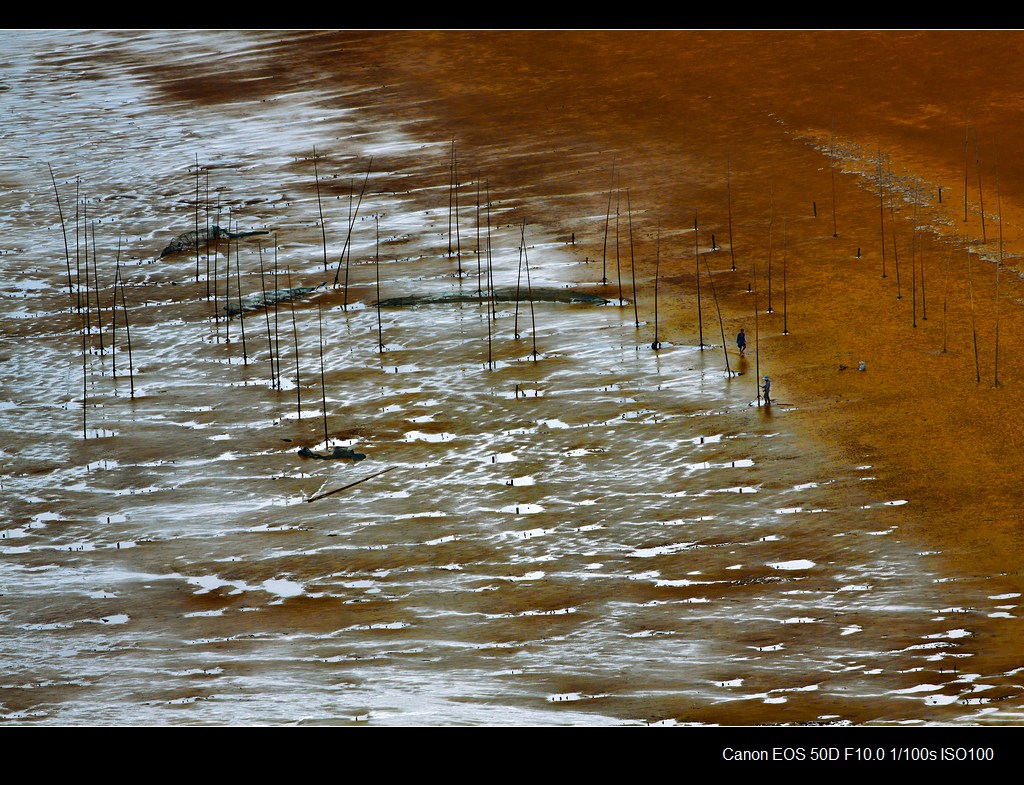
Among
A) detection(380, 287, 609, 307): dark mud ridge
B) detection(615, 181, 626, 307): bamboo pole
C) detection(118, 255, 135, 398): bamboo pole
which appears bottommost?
detection(118, 255, 135, 398): bamboo pole

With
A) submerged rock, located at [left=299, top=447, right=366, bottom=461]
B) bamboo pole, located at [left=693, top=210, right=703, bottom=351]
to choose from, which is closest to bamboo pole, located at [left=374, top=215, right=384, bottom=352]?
submerged rock, located at [left=299, top=447, right=366, bottom=461]

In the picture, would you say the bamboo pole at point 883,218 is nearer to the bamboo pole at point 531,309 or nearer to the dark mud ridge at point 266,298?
the bamboo pole at point 531,309

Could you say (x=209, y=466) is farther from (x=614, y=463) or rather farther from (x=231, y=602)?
(x=614, y=463)

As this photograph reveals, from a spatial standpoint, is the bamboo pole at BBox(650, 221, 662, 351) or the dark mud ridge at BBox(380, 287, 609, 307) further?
the dark mud ridge at BBox(380, 287, 609, 307)

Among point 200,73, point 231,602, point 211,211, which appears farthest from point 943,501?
point 200,73

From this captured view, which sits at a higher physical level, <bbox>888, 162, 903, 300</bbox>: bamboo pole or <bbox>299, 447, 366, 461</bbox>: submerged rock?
<bbox>888, 162, 903, 300</bbox>: bamboo pole

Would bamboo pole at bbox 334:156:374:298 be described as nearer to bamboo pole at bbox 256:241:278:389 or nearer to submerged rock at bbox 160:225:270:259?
bamboo pole at bbox 256:241:278:389
